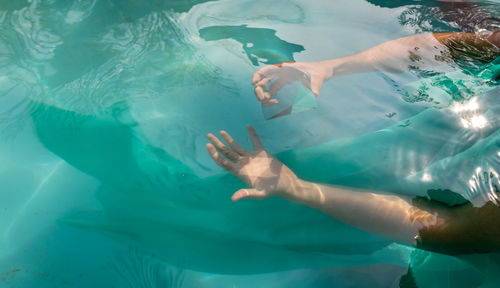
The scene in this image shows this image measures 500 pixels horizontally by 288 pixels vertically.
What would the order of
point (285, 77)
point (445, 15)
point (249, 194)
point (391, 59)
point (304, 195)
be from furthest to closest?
point (445, 15) < point (391, 59) < point (285, 77) < point (304, 195) < point (249, 194)

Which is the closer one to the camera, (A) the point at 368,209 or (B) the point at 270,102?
(A) the point at 368,209

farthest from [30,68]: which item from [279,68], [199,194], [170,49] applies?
[279,68]

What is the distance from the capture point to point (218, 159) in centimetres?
153

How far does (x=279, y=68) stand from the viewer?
6.38 feet

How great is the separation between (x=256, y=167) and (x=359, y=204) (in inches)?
17.5

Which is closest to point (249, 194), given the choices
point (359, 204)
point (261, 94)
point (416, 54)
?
point (359, 204)

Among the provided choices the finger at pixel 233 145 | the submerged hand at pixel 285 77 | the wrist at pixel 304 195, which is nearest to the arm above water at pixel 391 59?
the submerged hand at pixel 285 77

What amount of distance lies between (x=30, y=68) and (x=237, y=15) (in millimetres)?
1290

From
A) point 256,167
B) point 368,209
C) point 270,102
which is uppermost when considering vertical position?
point 270,102

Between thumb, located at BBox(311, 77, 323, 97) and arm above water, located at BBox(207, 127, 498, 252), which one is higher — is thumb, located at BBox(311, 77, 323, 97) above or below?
above

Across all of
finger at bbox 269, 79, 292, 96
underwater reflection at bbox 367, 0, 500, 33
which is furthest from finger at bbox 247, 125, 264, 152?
underwater reflection at bbox 367, 0, 500, 33

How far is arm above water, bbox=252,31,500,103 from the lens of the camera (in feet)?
6.18

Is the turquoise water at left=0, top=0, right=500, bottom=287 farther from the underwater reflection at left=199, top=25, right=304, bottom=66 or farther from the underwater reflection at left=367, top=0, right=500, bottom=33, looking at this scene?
the underwater reflection at left=367, top=0, right=500, bottom=33

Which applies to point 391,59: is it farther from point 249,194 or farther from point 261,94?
point 249,194
